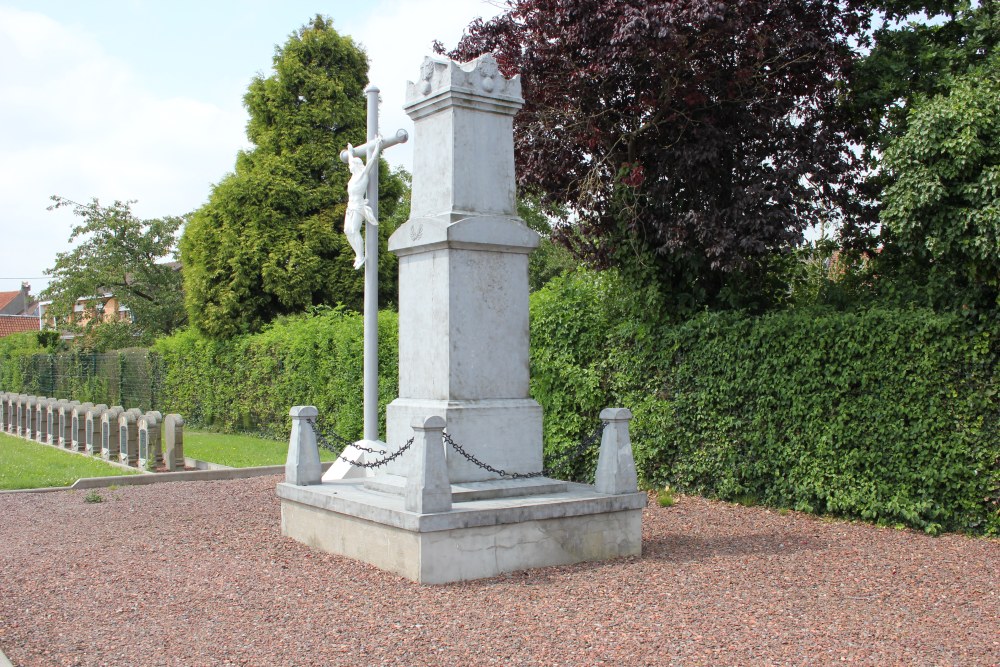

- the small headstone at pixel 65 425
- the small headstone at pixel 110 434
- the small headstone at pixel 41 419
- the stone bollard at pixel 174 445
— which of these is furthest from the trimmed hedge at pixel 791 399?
the small headstone at pixel 41 419

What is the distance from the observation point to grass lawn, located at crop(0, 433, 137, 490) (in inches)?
477

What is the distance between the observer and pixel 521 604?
5.81 m

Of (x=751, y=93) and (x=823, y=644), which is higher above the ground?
(x=751, y=93)

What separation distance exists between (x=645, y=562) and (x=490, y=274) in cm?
260

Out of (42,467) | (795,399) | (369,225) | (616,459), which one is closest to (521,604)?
(616,459)

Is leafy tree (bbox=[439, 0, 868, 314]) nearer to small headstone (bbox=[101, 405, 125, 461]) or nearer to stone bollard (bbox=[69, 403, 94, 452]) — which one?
small headstone (bbox=[101, 405, 125, 461])

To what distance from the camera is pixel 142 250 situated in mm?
32031

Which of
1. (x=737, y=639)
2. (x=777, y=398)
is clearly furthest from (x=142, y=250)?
(x=737, y=639)

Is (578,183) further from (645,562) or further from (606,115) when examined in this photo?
(645,562)

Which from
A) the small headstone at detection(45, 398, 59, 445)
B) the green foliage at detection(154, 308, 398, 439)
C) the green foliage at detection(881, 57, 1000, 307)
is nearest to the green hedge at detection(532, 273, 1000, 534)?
the green foliage at detection(881, 57, 1000, 307)

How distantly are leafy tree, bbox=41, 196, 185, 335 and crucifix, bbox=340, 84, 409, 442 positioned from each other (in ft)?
74.4

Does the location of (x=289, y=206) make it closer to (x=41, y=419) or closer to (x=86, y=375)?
(x=41, y=419)

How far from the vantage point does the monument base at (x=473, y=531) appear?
6.38 m

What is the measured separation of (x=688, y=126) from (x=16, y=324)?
207 ft
